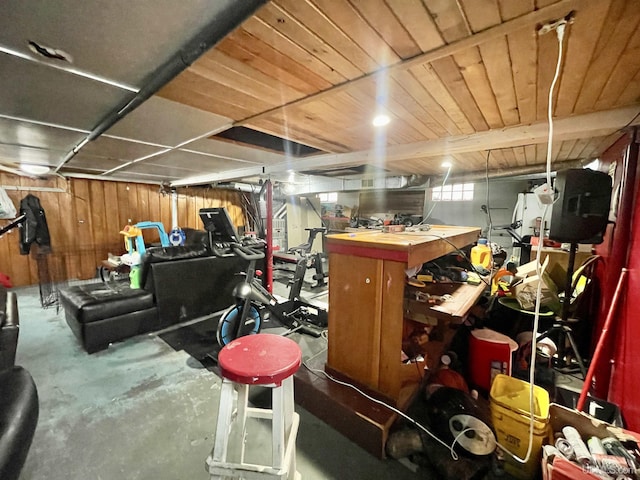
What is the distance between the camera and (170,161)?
371 cm

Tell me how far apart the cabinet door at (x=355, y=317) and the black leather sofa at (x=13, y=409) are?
1611mm

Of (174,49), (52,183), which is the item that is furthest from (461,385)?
(52,183)

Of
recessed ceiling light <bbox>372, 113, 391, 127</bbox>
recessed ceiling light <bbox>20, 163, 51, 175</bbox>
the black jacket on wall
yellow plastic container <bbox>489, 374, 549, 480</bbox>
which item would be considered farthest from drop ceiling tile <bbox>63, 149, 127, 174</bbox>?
yellow plastic container <bbox>489, 374, 549, 480</bbox>

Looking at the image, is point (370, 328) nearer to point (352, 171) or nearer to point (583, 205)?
point (583, 205)

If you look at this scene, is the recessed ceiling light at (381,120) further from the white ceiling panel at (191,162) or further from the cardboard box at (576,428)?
the white ceiling panel at (191,162)

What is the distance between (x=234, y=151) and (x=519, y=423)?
3.48m

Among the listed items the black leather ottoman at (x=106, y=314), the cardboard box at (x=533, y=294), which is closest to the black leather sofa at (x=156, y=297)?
the black leather ottoman at (x=106, y=314)

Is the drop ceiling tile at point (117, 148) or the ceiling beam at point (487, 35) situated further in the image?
the drop ceiling tile at point (117, 148)

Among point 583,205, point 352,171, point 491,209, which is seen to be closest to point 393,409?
point 583,205

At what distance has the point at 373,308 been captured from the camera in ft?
5.48

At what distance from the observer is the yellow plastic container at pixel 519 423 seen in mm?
1344

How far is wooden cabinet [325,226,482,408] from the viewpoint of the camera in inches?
62.1

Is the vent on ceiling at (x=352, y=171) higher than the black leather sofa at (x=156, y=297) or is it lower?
higher

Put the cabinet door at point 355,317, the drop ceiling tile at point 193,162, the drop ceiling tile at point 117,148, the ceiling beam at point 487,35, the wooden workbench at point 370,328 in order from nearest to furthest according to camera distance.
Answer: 1. the ceiling beam at point 487,35
2. the wooden workbench at point 370,328
3. the cabinet door at point 355,317
4. the drop ceiling tile at point 117,148
5. the drop ceiling tile at point 193,162
